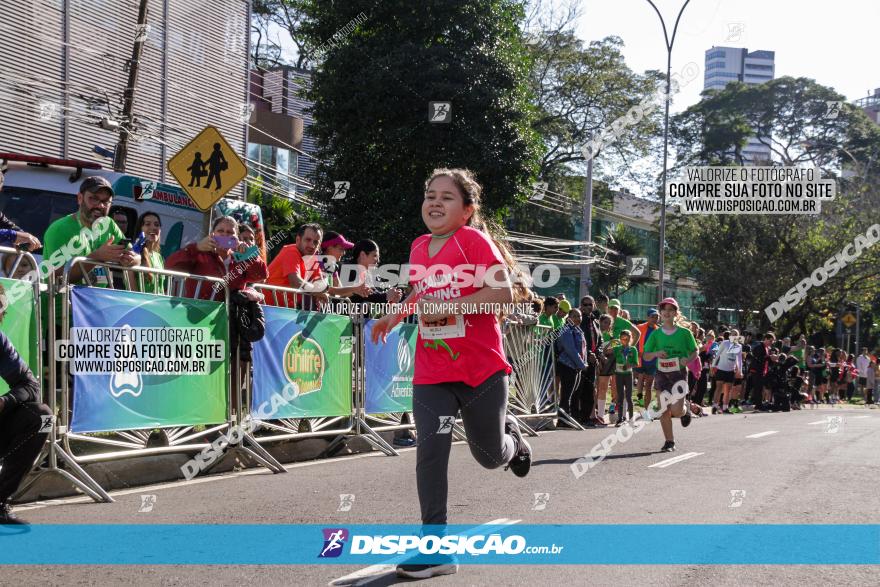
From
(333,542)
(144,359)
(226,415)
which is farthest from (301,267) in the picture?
(333,542)

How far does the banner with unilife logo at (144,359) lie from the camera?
7445 millimetres

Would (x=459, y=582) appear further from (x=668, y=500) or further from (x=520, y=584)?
(x=668, y=500)

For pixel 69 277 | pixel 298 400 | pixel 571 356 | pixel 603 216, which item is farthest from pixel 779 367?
pixel 603 216

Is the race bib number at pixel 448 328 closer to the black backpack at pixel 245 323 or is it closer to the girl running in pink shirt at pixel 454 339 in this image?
the girl running in pink shirt at pixel 454 339

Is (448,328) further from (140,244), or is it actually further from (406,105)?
(406,105)

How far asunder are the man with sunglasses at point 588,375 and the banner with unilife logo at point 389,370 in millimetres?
4920

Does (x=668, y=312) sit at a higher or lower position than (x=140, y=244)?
lower


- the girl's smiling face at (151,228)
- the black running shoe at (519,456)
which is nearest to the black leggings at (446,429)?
the black running shoe at (519,456)

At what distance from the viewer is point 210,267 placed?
9.45 metres

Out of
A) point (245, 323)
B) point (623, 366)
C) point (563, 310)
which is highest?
point (563, 310)

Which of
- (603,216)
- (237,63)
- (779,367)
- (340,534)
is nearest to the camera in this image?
(340,534)

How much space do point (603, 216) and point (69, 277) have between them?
58.8m

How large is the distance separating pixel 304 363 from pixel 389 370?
1747 mm

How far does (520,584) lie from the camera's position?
4965mm
